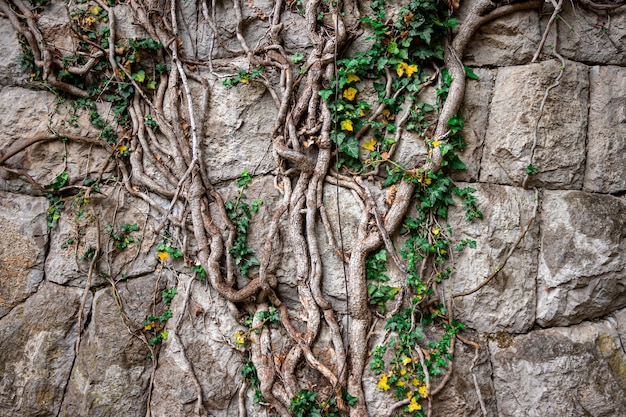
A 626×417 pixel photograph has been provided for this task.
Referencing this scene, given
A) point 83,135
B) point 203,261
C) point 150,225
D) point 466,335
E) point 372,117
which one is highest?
point 372,117

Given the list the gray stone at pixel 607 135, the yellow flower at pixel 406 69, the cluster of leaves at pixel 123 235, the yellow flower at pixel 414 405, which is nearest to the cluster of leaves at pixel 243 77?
the yellow flower at pixel 406 69

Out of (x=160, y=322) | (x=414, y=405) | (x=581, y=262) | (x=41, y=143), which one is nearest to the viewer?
(x=414, y=405)

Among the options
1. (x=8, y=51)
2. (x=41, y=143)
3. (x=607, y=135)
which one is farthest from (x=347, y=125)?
(x=8, y=51)

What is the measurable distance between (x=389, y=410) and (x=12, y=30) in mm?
3432

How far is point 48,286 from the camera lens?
2.67m

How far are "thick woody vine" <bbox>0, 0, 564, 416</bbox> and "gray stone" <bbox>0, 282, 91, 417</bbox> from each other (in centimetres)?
13

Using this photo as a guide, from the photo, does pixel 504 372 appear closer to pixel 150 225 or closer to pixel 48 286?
pixel 150 225

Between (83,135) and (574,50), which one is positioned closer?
(574,50)

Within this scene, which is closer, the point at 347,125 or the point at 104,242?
the point at 347,125

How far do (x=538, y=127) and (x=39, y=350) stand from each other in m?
3.35

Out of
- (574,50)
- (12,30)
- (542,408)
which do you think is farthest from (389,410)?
(12,30)

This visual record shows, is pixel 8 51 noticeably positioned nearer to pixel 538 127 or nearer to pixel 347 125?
pixel 347 125

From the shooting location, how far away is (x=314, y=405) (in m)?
2.38

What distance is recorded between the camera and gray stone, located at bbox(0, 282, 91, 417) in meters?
2.52
